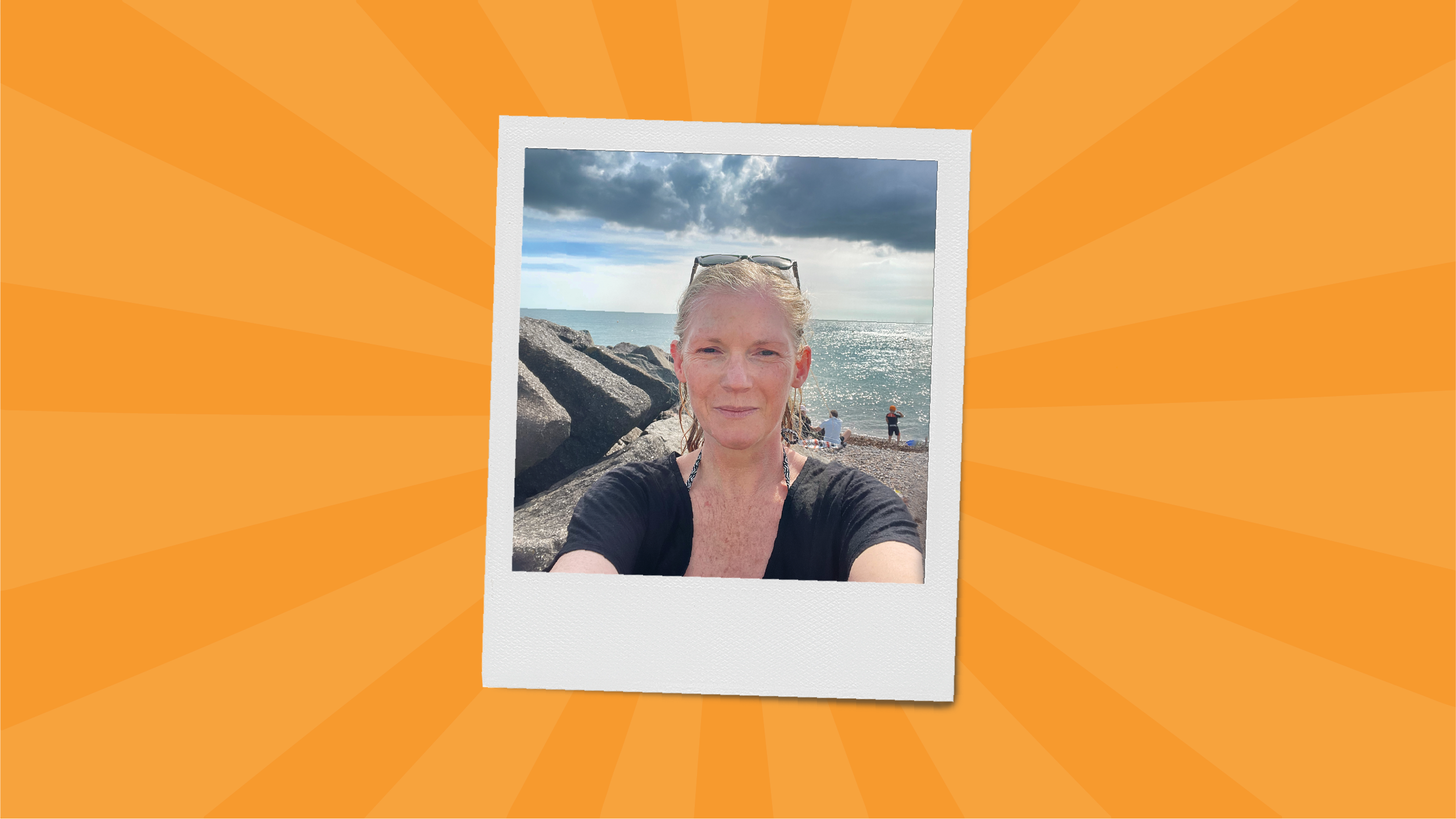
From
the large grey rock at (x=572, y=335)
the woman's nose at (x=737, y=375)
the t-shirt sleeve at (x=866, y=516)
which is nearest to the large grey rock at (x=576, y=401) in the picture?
the large grey rock at (x=572, y=335)

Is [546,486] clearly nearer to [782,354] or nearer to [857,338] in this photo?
[782,354]

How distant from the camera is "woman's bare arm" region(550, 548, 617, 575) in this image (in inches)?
140

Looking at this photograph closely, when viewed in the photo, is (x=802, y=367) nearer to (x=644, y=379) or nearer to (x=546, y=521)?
(x=644, y=379)

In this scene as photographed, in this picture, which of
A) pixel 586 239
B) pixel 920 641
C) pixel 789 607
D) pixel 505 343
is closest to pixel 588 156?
pixel 586 239

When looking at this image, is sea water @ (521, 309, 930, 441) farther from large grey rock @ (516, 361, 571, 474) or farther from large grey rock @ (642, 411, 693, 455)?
large grey rock @ (516, 361, 571, 474)

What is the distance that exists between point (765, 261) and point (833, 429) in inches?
29.9

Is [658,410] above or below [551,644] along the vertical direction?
above

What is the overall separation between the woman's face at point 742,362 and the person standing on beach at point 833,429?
0.62 ft

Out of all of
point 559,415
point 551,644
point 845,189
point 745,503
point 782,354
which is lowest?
point 551,644

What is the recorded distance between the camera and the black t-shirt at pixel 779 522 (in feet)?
11.5

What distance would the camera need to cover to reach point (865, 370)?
11.5 feet

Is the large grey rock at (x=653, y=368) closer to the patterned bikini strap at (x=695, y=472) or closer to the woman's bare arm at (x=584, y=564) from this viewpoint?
the patterned bikini strap at (x=695, y=472)

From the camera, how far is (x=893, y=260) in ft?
11.5

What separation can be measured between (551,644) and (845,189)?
232 centimetres
